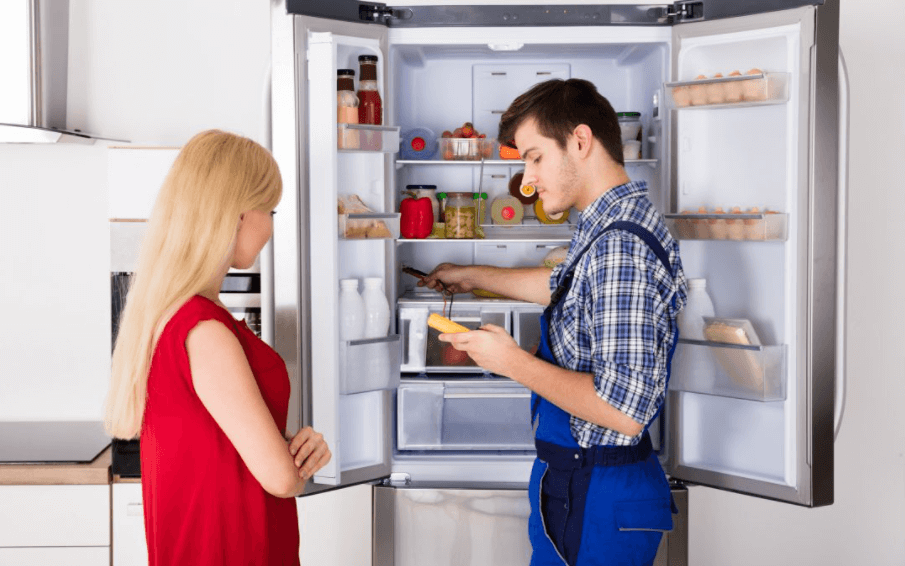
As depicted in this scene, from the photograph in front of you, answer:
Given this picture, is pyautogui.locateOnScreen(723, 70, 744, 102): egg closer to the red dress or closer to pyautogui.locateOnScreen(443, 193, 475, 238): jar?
pyautogui.locateOnScreen(443, 193, 475, 238): jar

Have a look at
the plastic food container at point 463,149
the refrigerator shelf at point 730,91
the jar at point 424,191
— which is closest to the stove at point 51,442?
the jar at point 424,191

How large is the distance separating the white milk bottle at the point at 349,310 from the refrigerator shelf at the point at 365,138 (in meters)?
0.35

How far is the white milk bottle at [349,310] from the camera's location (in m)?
2.38

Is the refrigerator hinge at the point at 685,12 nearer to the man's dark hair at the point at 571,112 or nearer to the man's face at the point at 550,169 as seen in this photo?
the man's dark hair at the point at 571,112

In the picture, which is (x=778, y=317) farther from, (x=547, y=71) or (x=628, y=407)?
(x=547, y=71)

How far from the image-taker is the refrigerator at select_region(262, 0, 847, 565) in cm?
220

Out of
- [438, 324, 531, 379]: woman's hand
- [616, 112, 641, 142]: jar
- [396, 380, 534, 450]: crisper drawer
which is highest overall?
[616, 112, 641, 142]: jar

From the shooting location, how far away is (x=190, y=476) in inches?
52.7

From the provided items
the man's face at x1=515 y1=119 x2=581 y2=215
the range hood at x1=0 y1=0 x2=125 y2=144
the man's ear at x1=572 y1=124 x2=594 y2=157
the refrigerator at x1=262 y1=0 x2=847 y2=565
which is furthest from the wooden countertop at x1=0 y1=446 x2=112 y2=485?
the man's ear at x1=572 y1=124 x2=594 y2=157

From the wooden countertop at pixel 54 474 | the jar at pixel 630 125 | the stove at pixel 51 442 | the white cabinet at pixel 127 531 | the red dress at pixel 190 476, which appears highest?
the jar at pixel 630 125

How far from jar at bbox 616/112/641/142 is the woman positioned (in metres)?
1.54

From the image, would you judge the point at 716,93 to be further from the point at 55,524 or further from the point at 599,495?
the point at 55,524

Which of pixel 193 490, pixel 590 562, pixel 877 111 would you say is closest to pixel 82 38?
pixel 193 490

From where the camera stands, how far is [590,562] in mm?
1759
